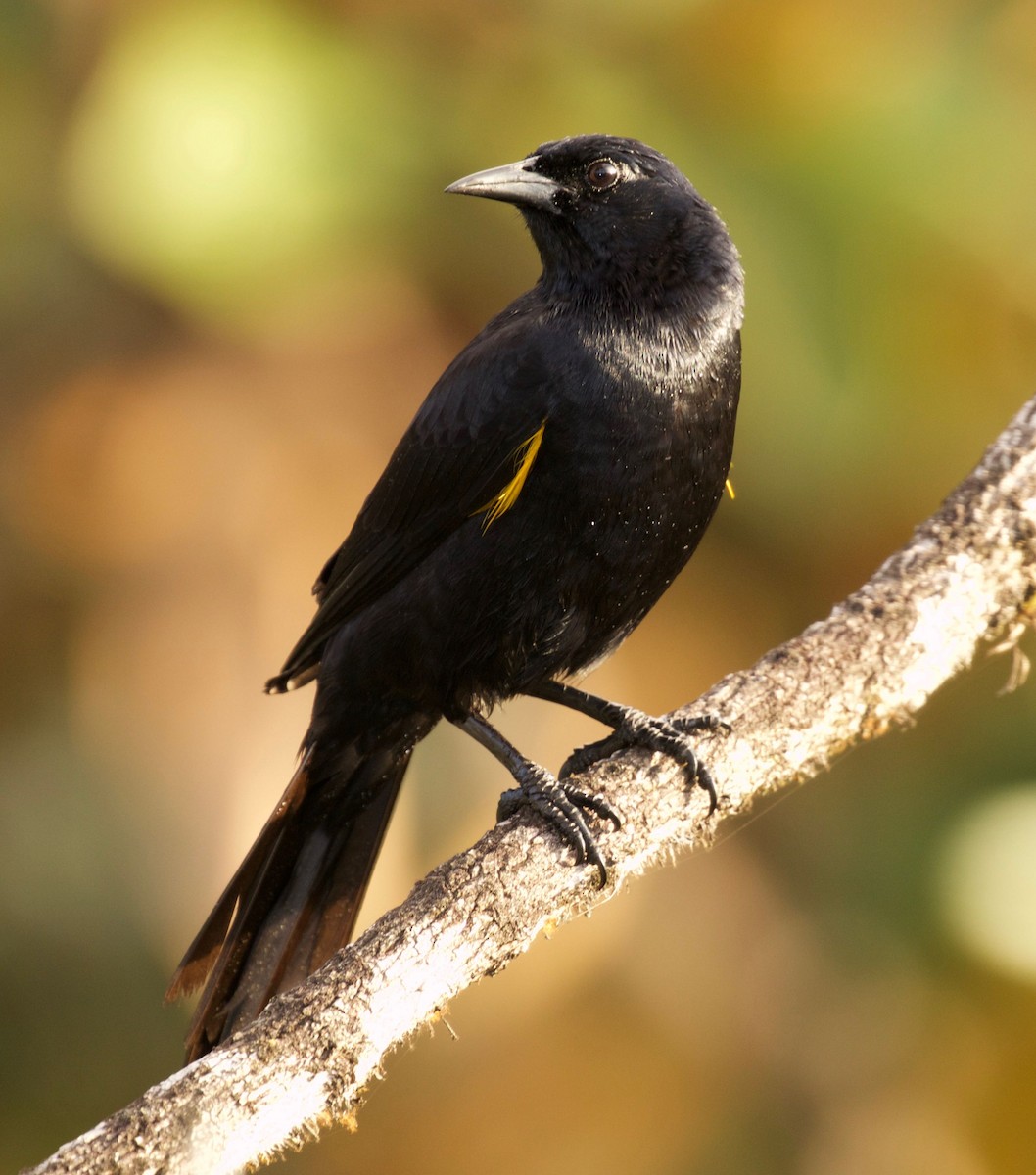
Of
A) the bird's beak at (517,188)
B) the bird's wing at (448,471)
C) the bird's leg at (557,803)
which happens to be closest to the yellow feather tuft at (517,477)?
the bird's wing at (448,471)

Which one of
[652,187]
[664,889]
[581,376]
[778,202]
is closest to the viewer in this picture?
[581,376]

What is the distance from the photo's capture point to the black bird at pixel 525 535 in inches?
119

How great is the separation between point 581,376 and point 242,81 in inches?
80.6

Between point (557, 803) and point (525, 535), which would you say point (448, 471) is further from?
point (557, 803)

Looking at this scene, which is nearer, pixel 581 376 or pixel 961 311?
pixel 581 376

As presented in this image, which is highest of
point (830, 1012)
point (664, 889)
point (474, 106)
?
point (474, 106)

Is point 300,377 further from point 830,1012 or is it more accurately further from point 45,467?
point 830,1012

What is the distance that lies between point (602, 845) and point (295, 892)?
0.96 m

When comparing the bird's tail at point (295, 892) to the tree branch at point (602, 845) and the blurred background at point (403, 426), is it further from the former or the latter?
the blurred background at point (403, 426)

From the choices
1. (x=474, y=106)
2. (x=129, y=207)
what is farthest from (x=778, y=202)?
(x=129, y=207)

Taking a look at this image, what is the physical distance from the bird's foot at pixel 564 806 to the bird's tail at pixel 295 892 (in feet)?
1.81

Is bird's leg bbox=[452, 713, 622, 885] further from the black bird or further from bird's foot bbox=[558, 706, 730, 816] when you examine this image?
bird's foot bbox=[558, 706, 730, 816]

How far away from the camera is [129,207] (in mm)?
4281

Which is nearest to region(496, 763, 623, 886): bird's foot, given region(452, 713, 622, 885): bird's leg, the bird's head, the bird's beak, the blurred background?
region(452, 713, 622, 885): bird's leg
